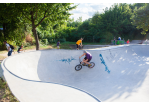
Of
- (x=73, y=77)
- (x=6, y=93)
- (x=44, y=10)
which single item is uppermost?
(x=44, y=10)

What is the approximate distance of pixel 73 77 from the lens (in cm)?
729

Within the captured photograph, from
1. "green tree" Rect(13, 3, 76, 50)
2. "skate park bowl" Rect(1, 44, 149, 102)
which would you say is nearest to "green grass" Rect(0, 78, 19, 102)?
"skate park bowl" Rect(1, 44, 149, 102)

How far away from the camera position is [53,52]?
28.9ft

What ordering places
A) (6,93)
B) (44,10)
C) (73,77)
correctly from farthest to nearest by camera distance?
(44,10) < (73,77) < (6,93)

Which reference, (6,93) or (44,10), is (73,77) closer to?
(6,93)

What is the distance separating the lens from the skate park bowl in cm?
344

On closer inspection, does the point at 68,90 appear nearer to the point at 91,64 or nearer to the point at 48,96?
the point at 48,96

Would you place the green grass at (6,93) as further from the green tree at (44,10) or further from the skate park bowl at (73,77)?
the green tree at (44,10)

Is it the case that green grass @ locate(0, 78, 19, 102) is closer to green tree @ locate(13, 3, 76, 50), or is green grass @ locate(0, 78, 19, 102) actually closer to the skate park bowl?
the skate park bowl

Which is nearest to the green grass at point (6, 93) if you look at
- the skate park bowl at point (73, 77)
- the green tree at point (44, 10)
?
the skate park bowl at point (73, 77)

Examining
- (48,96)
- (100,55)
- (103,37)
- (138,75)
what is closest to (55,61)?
(100,55)

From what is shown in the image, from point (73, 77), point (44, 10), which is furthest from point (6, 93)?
point (44, 10)

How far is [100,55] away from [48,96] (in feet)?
22.0

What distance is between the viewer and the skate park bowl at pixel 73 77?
344 cm
